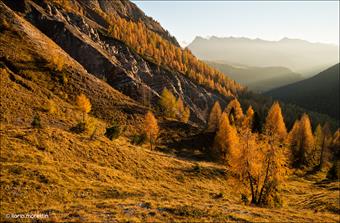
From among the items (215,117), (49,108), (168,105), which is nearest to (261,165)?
(49,108)

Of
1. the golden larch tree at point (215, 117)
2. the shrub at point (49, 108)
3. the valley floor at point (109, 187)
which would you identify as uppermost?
the golden larch tree at point (215, 117)

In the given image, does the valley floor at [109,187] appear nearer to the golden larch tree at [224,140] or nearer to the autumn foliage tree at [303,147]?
the golden larch tree at [224,140]

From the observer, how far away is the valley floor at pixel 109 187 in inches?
850

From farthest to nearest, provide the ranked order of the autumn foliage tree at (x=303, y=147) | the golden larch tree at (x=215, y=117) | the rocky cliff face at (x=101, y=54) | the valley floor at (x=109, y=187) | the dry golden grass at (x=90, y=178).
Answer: the rocky cliff face at (x=101, y=54) → the golden larch tree at (x=215, y=117) → the autumn foliage tree at (x=303, y=147) → the dry golden grass at (x=90, y=178) → the valley floor at (x=109, y=187)

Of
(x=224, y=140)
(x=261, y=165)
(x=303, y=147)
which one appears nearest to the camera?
(x=261, y=165)

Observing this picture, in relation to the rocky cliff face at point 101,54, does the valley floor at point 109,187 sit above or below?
below

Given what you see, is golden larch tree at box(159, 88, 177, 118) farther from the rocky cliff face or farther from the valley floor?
the valley floor

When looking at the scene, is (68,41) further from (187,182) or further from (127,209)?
(127,209)

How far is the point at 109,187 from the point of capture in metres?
30.2

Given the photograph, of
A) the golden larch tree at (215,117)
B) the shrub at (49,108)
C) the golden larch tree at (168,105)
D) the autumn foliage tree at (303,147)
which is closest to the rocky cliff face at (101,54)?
the golden larch tree at (168,105)

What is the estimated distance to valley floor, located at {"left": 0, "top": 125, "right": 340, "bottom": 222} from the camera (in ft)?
70.8

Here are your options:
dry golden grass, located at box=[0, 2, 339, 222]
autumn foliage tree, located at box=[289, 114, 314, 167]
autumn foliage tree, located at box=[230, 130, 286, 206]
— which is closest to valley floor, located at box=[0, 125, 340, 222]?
dry golden grass, located at box=[0, 2, 339, 222]

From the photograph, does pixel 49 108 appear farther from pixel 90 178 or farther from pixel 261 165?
pixel 261 165

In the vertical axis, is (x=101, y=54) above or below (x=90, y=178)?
above
